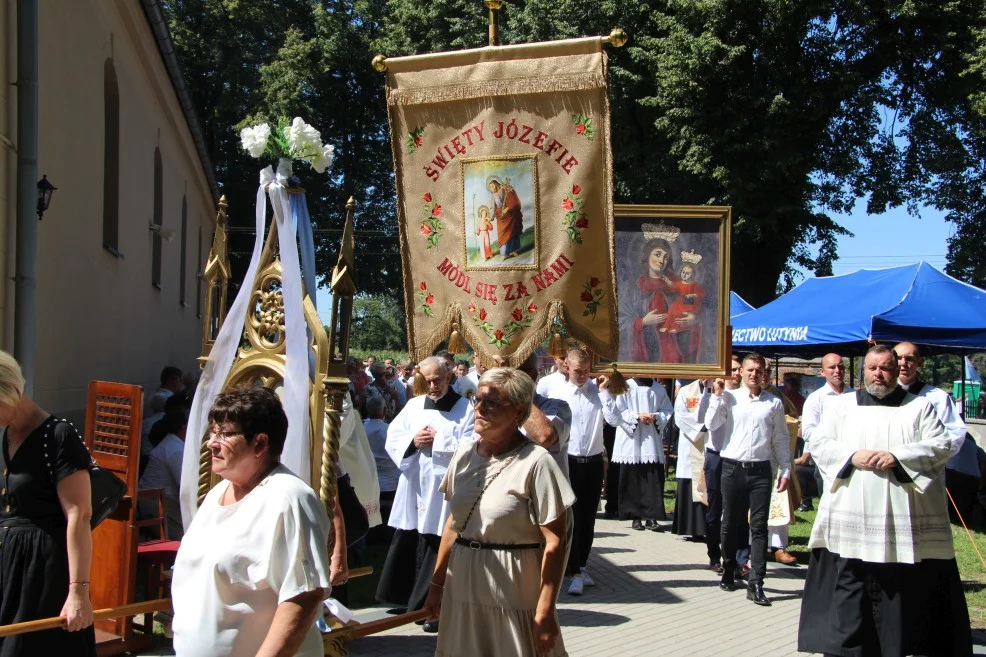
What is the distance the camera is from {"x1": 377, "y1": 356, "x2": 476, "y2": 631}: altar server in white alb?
7301mm

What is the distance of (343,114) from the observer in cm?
3425

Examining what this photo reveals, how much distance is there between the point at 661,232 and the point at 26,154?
5452mm

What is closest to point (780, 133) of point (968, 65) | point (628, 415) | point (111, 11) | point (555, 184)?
point (968, 65)

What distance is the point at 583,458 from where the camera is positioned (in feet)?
30.4

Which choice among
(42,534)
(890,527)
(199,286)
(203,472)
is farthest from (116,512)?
(199,286)

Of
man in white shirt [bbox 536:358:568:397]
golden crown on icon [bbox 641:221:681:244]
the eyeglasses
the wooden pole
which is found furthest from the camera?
man in white shirt [bbox 536:358:568:397]

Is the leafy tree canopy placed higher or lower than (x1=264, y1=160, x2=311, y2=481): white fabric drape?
higher

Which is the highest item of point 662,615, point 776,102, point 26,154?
point 776,102

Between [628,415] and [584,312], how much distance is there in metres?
7.01

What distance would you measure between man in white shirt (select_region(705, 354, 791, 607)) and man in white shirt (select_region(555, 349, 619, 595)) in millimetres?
1098

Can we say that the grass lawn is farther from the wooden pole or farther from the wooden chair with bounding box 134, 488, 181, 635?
the wooden pole

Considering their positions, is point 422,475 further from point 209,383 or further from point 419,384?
point 209,383

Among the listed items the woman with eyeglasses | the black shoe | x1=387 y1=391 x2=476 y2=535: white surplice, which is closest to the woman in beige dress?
the woman with eyeglasses

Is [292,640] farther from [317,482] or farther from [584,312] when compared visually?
[584,312]
